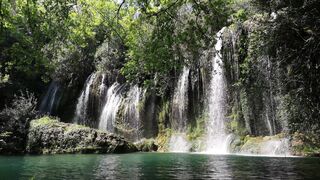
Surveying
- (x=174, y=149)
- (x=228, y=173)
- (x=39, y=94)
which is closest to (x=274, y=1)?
(x=228, y=173)

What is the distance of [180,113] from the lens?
28078mm

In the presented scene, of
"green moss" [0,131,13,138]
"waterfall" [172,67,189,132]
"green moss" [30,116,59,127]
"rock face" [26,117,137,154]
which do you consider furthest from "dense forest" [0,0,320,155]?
"rock face" [26,117,137,154]

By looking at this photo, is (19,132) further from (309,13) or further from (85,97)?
(309,13)

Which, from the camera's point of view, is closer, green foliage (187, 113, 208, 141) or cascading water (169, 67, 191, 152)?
green foliage (187, 113, 208, 141)

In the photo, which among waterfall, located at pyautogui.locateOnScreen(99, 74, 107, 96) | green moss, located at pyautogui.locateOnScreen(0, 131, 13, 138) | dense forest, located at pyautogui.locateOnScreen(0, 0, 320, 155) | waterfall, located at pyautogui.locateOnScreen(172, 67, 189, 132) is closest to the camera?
dense forest, located at pyautogui.locateOnScreen(0, 0, 320, 155)

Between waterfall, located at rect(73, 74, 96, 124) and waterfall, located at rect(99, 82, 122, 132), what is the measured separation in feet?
6.14

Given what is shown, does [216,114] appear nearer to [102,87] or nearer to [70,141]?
[70,141]

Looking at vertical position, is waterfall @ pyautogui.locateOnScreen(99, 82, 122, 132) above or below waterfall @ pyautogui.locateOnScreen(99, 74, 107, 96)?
below

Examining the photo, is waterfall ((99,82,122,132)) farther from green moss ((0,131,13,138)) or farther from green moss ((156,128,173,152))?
green moss ((0,131,13,138))

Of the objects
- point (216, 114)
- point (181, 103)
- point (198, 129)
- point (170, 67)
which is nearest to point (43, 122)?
point (181, 103)

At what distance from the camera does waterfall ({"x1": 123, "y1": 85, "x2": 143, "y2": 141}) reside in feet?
96.4

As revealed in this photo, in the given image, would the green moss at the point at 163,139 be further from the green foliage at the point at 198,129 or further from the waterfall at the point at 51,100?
the waterfall at the point at 51,100

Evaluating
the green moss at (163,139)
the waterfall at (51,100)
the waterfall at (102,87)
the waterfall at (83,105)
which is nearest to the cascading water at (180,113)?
the green moss at (163,139)

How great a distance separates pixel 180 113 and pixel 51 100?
13.8 metres
